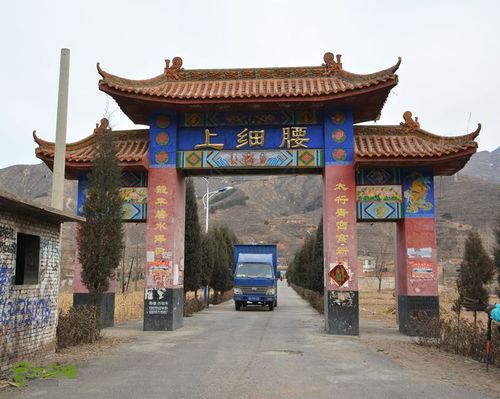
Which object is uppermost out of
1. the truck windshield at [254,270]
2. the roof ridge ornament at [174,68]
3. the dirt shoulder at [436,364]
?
the roof ridge ornament at [174,68]

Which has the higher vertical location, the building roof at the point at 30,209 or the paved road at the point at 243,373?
the building roof at the point at 30,209

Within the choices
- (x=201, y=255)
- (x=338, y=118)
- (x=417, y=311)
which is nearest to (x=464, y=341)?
(x=417, y=311)

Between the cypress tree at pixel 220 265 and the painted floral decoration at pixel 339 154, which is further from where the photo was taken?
the cypress tree at pixel 220 265

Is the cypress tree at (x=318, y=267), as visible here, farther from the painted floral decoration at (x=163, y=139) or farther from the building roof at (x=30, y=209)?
the building roof at (x=30, y=209)

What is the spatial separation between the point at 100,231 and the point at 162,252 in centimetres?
295

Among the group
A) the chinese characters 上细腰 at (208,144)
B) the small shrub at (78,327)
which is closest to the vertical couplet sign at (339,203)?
the chinese characters 上细腰 at (208,144)

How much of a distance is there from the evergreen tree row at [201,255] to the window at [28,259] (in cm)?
1396

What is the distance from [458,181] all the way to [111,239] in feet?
400

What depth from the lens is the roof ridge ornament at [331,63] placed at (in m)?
17.5

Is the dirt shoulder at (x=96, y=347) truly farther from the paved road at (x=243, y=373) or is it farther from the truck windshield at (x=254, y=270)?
the truck windshield at (x=254, y=270)

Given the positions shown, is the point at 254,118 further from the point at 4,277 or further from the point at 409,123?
the point at 4,277

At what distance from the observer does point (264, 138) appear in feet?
54.3

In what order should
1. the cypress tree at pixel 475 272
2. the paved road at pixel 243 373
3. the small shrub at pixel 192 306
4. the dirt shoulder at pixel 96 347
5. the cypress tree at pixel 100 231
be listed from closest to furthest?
the paved road at pixel 243 373, the dirt shoulder at pixel 96 347, the cypress tree at pixel 100 231, the cypress tree at pixel 475 272, the small shrub at pixel 192 306

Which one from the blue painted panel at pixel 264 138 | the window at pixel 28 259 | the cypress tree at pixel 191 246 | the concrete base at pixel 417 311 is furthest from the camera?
the cypress tree at pixel 191 246
